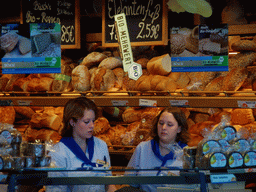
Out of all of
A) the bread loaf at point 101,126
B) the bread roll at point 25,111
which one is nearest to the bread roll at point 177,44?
the bread loaf at point 101,126

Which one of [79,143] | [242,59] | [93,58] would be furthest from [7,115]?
[242,59]

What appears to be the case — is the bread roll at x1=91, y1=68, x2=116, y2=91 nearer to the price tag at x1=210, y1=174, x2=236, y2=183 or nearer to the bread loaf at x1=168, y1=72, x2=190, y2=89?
the bread loaf at x1=168, y1=72, x2=190, y2=89

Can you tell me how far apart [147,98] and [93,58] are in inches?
37.5

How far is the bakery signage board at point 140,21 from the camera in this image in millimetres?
3328

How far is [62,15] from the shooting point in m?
3.75

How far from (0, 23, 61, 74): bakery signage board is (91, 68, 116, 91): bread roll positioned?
0.42 m

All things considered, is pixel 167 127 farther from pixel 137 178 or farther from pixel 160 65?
pixel 160 65

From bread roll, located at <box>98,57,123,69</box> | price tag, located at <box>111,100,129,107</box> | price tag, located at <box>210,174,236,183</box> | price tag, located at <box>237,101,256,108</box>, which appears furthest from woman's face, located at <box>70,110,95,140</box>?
bread roll, located at <box>98,57,123,69</box>

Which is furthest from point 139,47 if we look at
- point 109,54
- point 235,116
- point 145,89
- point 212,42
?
point 235,116

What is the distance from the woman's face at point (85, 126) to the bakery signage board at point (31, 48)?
4.22ft

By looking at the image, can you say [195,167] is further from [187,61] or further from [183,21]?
[183,21]

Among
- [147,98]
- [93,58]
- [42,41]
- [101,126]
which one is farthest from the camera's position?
[93,58]

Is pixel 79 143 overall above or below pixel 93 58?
below

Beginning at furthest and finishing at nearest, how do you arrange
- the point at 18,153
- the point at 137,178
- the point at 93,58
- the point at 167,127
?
the point at 93,58 → the point at 167,127 → the point at 18,153 → the point at 137,178
